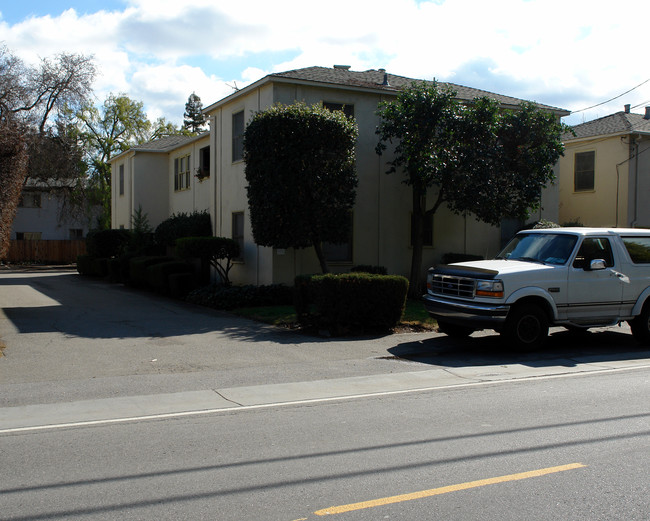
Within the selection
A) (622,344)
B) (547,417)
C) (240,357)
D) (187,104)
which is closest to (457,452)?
(547,417)

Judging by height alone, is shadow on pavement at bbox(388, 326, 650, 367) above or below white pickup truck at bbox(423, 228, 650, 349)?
below

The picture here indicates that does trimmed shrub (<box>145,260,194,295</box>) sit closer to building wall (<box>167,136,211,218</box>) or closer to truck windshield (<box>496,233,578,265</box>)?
building wall (<box>167,136,211,218</box>)

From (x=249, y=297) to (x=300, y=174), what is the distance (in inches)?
147

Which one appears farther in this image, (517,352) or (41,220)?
(41,220)

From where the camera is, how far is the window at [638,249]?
12.0 meters

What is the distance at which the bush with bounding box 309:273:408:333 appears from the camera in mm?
13102

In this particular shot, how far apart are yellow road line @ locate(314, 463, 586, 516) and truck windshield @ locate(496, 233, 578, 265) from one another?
22.6 ft

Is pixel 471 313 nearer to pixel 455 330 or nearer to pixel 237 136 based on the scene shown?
pixel 455 330

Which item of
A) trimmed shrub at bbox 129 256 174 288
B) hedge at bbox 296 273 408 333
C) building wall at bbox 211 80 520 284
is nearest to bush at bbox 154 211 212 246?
trimmed shrub at bbox 129 256 174 288

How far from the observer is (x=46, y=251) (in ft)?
154

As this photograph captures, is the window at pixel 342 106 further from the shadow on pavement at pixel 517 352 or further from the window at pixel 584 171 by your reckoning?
the window at pixel 584 171

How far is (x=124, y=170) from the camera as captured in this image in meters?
34.2

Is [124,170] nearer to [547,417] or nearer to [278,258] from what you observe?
[278,258]

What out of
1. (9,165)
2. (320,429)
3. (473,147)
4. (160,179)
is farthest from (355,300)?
(160,179)
